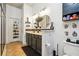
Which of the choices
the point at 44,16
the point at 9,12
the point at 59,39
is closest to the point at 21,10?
the point at 9,12

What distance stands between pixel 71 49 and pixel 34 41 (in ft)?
1.69

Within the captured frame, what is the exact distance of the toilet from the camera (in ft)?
5.78

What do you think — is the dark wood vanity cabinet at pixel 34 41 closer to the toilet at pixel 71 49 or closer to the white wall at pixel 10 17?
the white wall at pixel 10 17

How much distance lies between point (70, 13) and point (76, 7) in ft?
0.35

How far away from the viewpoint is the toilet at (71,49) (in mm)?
1761

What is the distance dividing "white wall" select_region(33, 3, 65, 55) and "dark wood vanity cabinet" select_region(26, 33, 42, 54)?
56 millimetres

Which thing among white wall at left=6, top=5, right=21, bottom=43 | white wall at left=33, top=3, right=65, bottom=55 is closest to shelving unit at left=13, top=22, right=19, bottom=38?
white wall at left=6, top=5, right=21, bottom=43

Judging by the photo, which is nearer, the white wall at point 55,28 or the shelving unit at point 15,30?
the white wall at point 55,28

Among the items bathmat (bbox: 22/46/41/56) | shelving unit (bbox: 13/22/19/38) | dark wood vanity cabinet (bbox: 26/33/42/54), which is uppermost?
shelving unit (bbox: 13/22/19/38)

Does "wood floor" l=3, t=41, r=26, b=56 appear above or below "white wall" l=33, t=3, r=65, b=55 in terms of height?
below

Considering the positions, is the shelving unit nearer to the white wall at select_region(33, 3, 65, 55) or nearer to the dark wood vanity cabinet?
the dark wood vanity cabinet

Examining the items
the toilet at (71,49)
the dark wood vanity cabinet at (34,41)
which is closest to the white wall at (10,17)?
the dark wood vanity cabinet at (34,41)

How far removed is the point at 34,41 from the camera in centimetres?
193

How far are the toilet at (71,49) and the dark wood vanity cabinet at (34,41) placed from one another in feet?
1.12
